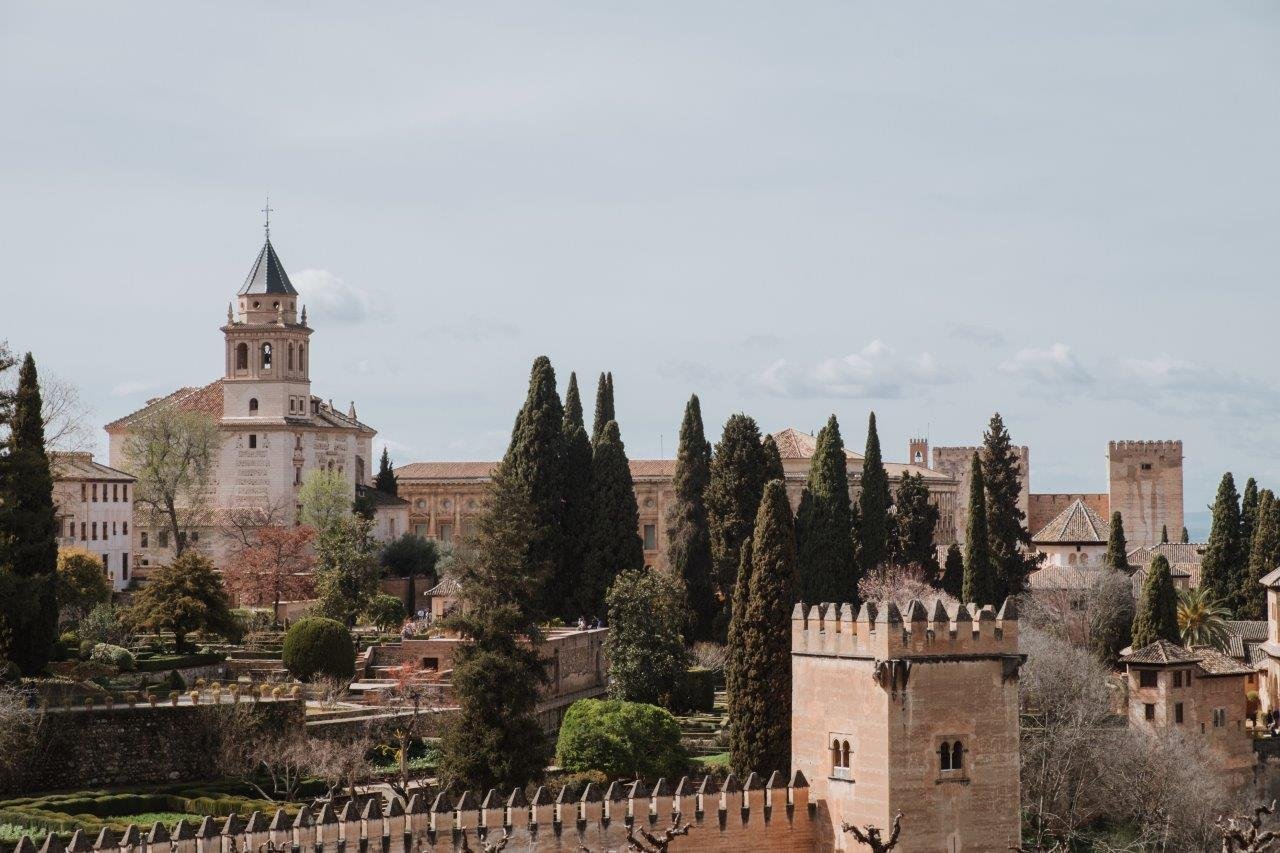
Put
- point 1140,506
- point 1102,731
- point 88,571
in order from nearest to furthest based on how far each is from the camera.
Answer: point 1102,731
point 88,571
point 1140,506

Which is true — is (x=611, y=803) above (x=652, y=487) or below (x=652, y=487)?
below

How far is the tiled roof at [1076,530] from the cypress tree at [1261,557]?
7397 millimetres

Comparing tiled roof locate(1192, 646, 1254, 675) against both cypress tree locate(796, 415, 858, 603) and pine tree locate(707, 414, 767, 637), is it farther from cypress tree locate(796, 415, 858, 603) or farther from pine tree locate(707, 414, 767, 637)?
pine tree locate(707, 414, 767, 637)

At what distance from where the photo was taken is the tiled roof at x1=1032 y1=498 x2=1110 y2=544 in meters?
72.1

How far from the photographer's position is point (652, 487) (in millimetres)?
93250

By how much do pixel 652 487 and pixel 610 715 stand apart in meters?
49.5

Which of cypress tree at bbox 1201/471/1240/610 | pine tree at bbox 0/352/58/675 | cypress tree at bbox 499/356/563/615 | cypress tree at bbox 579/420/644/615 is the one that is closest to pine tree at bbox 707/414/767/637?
cypress tree at bbox 579/420/644/615

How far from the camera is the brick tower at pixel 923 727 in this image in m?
29.5

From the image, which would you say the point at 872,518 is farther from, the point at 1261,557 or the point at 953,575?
the point at 1261,557

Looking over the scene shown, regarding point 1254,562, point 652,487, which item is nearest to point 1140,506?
point 652,487

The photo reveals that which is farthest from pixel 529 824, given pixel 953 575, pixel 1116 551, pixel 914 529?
pixel 1116 551

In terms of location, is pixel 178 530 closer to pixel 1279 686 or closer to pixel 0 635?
pixel 0 635

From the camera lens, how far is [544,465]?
192 ft

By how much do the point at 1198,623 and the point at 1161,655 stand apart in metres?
8.83
